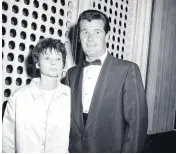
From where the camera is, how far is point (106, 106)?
1.93 m

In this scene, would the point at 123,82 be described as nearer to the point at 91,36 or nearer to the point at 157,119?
the point at 91,36

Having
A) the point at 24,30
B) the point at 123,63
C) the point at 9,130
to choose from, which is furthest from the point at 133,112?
the point at 24,30

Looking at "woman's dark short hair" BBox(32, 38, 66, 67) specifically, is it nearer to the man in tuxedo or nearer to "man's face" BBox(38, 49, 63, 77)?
"man's face" BBox(38, 49, 63, 77)

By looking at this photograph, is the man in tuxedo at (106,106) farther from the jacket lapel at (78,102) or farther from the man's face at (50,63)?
the man's face at (50,63)

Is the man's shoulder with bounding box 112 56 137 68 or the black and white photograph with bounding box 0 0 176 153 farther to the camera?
the man's shoulder with bounding box 112 56 137 68

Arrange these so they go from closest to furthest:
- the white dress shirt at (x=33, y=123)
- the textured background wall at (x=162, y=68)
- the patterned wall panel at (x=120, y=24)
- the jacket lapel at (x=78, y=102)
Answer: the white dress shirt at (x=33, y=123) < the jacket lapel at (x=78, y=102) < the patterned wall panel at (x=120, y=24) < the textured background wall at (x=162, y=68)

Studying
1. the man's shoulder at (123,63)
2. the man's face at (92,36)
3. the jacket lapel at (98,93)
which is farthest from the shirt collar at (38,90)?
the man's shoulder at (123,63)

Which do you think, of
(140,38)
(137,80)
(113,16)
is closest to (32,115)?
(137,80)

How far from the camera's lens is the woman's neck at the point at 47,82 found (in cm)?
185

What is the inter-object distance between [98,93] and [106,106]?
0.50 ft

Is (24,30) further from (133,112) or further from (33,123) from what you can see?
(133,112)

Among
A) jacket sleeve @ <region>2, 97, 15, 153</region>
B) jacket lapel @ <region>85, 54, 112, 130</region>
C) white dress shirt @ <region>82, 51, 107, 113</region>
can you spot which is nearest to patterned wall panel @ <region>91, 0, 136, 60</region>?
white dress shirt @ <region>82, 51, 107, 113</region>

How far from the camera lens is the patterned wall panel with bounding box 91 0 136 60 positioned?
290cm

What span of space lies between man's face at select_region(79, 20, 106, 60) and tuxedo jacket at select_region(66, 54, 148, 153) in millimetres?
216
